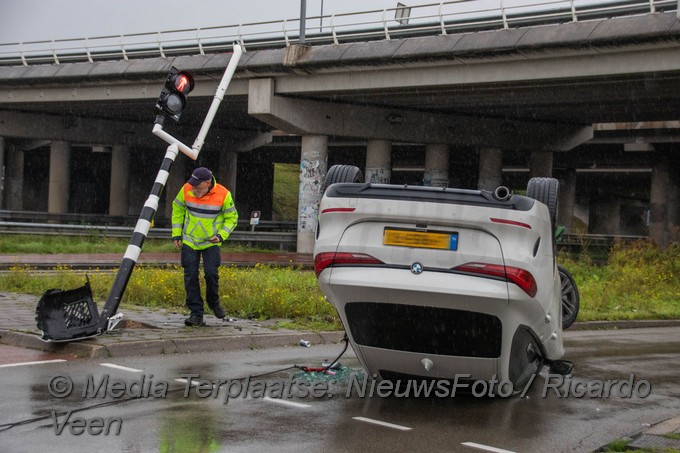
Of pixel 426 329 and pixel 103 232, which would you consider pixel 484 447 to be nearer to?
pixel 426 329

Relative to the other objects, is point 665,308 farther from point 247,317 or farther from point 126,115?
point 126,115

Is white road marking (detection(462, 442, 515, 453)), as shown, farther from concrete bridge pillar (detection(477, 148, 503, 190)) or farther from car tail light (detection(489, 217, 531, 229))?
concrete bridge pillar (detection(477, 148, 503, 190))

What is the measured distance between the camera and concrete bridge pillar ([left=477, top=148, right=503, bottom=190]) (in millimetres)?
43031

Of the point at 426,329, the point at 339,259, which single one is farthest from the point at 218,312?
the point at 426,329

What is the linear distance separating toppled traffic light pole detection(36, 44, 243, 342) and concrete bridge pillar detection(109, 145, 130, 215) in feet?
146

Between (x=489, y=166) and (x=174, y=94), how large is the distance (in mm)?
33775

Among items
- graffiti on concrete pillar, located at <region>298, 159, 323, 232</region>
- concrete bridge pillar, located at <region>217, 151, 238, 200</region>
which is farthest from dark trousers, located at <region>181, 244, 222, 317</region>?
concrete bridge pillar, located at <region>217, 151, 238, 200</region>

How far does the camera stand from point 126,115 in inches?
1977

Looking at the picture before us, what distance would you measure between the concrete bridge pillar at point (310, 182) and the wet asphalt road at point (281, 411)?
97.0 ft

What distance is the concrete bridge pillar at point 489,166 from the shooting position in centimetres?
4303

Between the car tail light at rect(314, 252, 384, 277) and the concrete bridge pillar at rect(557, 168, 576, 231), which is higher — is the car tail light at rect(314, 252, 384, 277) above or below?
below

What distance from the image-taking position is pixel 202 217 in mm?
11195

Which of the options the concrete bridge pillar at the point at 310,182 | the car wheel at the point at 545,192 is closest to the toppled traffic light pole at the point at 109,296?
the car wheel at the point at 545,192

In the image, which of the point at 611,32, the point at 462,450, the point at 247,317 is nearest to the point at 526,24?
the point at 611,32
